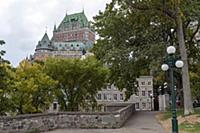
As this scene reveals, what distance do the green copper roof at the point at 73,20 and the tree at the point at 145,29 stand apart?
12285 cm

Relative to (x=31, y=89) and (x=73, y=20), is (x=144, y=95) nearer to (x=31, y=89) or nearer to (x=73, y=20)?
(x=31, y=89)

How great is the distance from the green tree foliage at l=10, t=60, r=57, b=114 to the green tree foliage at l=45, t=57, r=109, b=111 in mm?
1530

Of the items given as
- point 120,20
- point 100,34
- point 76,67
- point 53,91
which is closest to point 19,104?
point 53,91

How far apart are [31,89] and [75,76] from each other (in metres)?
5.48

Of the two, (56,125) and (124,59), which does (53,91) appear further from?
(56,125)

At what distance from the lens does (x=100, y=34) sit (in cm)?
3109

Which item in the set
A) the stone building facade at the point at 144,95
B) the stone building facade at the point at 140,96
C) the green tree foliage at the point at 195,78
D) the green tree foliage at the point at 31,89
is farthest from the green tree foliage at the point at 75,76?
the stone building facade at the point at 144,95

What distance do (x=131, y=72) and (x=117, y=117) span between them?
38.9ft

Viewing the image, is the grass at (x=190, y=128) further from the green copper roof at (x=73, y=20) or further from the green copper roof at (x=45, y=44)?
the green copper roof at (x=73, y=20)

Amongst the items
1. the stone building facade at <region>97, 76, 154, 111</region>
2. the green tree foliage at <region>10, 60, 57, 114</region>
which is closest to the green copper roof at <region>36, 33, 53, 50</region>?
the stone building facade at <region>97, 76, 154, 111</region>

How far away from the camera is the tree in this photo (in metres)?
20.7

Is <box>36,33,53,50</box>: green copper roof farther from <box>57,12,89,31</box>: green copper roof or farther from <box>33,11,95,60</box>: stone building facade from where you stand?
<box>57,12,89,31</box>: green copper roof

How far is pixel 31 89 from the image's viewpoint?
32.4 m

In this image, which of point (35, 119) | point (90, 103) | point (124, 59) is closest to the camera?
point (35, 119)
